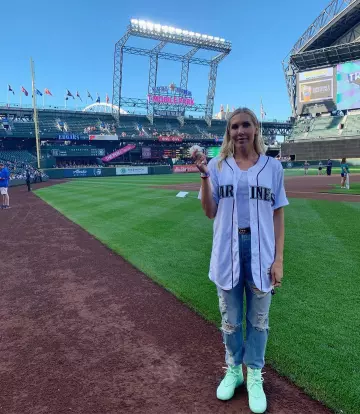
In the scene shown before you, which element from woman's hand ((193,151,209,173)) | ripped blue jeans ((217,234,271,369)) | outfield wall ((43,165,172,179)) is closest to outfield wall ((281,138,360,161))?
outfield wall ((43,165,172,179))

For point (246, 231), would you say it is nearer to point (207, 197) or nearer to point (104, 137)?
point (207, 197)

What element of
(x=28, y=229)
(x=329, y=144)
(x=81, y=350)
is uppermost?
(x=329, y=144)

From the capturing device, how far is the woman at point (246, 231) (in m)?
2.47

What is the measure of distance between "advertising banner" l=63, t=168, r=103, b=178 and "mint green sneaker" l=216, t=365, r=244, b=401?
159ft

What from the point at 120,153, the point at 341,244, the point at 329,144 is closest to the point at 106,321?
the point at 341,244

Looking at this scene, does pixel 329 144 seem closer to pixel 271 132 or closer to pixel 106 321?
pixel 106 321

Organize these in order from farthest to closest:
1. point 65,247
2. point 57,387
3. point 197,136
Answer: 1. point 197,136
2. point 65,247
3. point 57,387

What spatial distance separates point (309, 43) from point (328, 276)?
62.2m

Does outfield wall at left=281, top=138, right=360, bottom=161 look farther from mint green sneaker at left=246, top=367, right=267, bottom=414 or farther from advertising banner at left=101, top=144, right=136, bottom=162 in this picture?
mint green sneaker at left=246, top=367, right=267, bottom=414

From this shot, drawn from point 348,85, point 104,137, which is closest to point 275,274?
point 348,85

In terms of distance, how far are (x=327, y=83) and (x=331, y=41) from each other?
12.9 meters

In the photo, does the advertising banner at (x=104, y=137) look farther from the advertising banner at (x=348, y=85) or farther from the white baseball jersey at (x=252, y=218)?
the white baseball jersey at (x=252, y=218)

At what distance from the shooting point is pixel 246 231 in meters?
2.49

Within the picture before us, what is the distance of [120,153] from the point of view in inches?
2361
